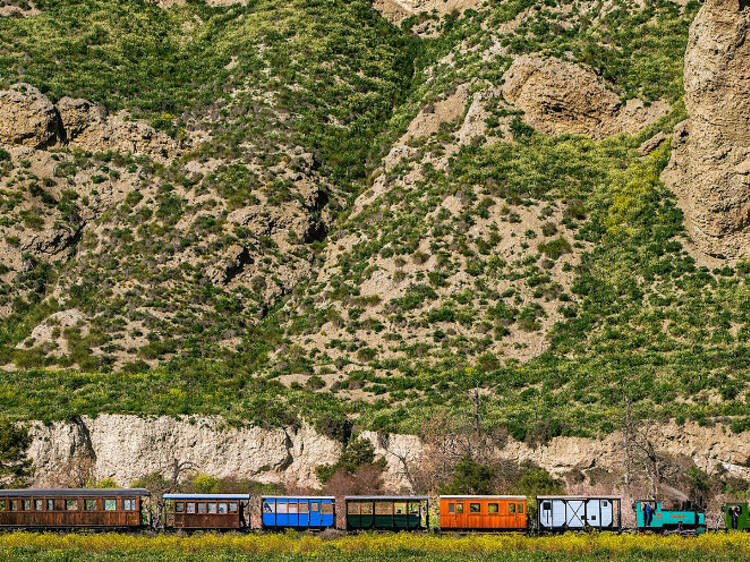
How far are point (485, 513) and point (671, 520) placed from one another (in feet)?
27.3

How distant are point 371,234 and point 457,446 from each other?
78.8 ft

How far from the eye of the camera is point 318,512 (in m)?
46.0

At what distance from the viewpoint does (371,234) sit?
75062mm

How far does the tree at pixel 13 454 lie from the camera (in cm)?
5381

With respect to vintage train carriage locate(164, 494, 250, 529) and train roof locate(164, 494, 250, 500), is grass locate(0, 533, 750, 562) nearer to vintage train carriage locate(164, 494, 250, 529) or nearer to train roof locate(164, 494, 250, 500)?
vintage train carriage locate(164, 494, 250, 529)

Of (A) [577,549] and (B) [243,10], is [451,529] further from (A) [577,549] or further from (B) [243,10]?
(B) [243,10]

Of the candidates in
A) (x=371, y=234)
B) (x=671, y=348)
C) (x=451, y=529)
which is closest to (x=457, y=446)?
(x=451, y=529)

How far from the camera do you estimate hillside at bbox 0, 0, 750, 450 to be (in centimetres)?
6056

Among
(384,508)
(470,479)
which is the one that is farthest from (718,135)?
(384,508)

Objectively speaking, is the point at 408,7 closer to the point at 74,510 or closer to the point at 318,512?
the point at 318,512

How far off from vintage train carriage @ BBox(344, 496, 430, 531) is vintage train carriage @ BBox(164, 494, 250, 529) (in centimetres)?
509

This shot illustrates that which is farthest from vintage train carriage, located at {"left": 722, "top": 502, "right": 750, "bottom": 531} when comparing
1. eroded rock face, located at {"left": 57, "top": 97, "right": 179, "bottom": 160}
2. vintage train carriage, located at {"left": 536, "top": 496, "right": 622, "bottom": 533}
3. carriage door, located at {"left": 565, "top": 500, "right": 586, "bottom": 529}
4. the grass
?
eroded rock face, located at {"left": 57, "top": 97, "right": 179, "bottom": 160}

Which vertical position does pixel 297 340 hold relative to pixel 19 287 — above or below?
below

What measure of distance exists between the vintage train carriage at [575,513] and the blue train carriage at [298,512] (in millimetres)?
9958
